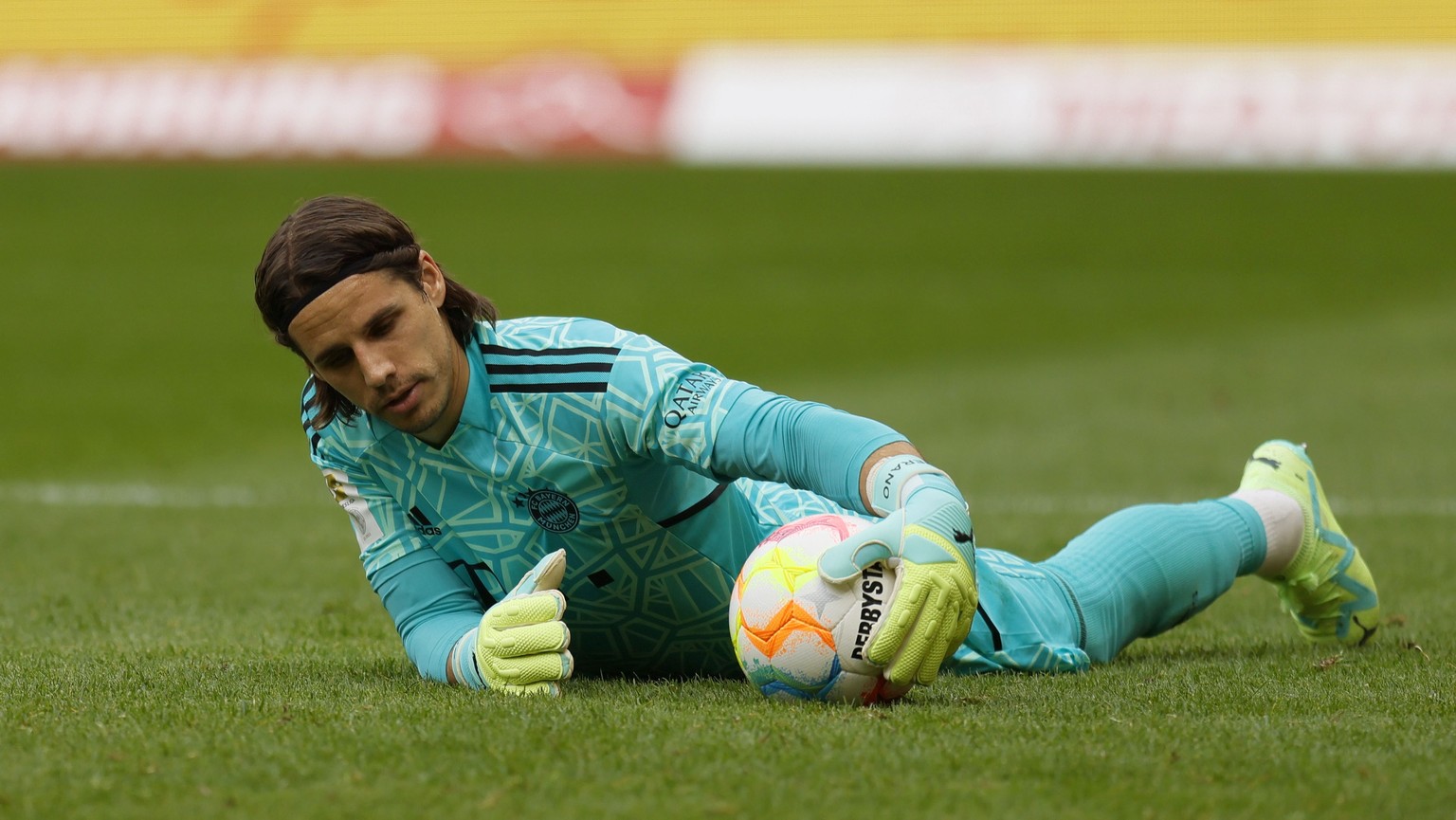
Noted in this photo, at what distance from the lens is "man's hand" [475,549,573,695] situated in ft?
11.4

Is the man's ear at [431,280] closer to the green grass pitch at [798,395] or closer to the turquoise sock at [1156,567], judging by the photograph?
the green grass pitch at [798,395]

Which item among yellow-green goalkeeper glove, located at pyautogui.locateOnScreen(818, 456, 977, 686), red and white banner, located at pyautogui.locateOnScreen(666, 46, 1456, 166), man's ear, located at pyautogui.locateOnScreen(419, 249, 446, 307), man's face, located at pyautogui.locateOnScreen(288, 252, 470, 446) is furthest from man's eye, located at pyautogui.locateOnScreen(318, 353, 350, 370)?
red and white banner, located at pyautogui.locateOnScreen(666, 46, 1456, 166)

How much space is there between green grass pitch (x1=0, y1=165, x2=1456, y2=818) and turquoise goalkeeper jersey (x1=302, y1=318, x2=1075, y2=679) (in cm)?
20

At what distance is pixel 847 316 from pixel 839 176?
20.0 ft

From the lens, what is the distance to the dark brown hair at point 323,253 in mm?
3438

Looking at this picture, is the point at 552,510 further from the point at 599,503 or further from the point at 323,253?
the point at 323,253

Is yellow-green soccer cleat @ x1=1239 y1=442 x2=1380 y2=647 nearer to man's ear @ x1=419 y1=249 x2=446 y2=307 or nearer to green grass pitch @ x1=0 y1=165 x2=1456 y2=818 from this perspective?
green grass pitch @ x1=0 y1=165 x2=1456 y2=818

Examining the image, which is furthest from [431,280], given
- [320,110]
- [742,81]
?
[320,110]

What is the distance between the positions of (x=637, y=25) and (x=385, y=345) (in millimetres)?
22269

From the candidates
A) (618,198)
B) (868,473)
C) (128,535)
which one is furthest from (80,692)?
(618,198)

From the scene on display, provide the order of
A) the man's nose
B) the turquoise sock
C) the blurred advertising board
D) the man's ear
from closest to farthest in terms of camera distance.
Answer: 1. the man's nose
2. the man's ear
3. the turquoise sock
4. the blurred advertising board

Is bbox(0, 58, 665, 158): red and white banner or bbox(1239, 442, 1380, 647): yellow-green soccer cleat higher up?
bbox(1239, 442, 1380, 647): yellow-green soccer cleat

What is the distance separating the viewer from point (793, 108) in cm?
2233

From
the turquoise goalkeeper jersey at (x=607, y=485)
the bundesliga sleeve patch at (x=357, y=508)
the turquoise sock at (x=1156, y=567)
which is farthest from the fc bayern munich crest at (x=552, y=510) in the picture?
the turquoise sock at (x=1156, y=567)
